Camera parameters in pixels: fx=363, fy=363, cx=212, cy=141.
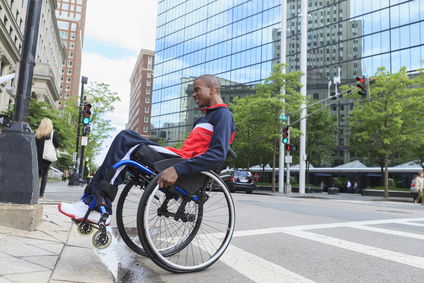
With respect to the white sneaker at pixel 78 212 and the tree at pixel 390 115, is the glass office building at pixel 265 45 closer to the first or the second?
the tree at pixel 390 115

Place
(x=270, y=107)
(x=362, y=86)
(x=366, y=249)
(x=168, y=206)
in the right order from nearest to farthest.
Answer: (x=168, y=206) → (x=366, y=249) → (x=362, y=86) → (x=270, y=107)

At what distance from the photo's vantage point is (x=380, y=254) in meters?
3.97

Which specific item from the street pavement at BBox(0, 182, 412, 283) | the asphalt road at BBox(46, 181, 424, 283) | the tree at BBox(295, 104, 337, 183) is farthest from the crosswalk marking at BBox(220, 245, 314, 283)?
the tree at BBox(295, 104, 337, 183)

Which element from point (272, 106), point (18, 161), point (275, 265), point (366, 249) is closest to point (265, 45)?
point (272, 106)

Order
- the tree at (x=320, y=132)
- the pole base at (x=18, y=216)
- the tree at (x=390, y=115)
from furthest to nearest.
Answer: the tree at (x=320, y=132) → the tree at (x=390, y=115) → the pole base at (x=18, y=216)

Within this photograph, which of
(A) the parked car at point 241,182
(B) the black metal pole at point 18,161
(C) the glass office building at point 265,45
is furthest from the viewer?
(C) the glass office building at point 265,45

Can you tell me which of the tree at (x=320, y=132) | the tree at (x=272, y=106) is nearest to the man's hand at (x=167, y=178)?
the tree at (x=272, y=106)

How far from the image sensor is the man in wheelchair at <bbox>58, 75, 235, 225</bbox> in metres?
2.77

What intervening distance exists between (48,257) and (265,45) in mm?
51726

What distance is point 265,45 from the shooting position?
170ft

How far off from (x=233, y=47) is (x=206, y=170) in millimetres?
56378

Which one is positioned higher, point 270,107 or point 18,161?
point 270,107

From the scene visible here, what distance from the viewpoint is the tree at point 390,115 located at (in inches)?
937

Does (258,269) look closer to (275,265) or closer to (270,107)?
(275,265)
